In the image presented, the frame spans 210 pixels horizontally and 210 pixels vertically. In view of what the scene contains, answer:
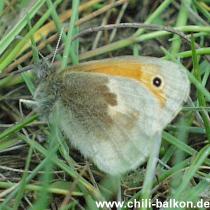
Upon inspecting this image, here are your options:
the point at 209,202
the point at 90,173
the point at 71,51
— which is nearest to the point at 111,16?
the point at 71,51

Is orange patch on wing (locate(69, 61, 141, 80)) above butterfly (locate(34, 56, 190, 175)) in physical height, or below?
above

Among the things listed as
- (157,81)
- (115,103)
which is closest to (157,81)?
(157,81)

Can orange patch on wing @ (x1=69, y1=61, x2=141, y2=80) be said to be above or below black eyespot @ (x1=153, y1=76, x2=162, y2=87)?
above

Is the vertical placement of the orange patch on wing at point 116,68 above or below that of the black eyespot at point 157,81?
above

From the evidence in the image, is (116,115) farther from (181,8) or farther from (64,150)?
(181,8)

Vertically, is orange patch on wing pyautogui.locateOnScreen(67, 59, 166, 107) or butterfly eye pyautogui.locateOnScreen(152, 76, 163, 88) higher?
orange patch on wing pyautogui.locateOnScreen(67, 59, 166, 107)

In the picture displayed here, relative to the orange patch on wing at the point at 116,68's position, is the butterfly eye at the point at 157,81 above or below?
below
